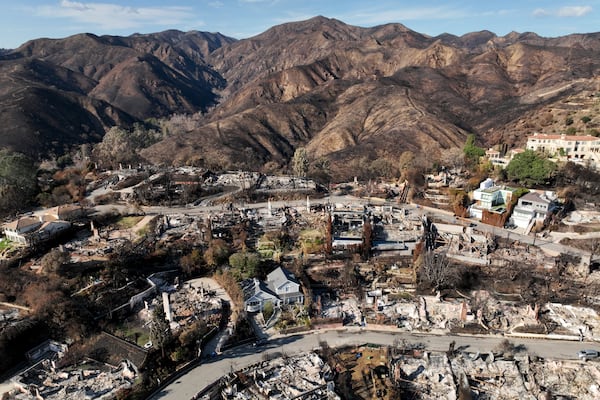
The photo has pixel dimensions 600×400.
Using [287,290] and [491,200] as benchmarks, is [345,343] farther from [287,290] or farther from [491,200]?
[491,200]

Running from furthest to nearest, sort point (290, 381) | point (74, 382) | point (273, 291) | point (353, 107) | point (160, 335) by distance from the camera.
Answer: point (353, 107), point (273, 291), point (160, 335), point (74, 382), point (290, 381)

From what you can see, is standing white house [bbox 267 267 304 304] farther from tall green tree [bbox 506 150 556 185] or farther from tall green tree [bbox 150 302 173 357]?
tall green tree [bbox 506 150 556 185]

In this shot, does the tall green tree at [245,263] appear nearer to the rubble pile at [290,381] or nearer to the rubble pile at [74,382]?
the rubble pile at [290,381]

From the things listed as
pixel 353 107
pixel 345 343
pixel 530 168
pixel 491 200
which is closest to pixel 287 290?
pixel 345 343

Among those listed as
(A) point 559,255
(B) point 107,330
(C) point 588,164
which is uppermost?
(C) point 588,164

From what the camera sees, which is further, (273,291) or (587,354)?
(273,291)

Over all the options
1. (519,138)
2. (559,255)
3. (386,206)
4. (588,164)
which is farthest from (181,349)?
(519,138)

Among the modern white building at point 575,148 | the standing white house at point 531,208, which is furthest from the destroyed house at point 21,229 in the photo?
the modern white building at point 575,148

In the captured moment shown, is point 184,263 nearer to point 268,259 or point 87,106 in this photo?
point 268,259
